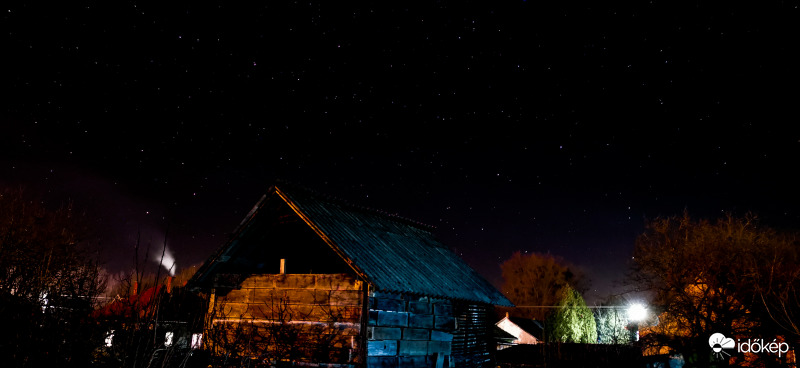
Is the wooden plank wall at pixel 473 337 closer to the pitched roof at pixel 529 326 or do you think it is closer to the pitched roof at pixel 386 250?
the pitched roof at pixel 386 250

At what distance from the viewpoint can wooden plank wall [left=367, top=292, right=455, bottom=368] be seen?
13.7m

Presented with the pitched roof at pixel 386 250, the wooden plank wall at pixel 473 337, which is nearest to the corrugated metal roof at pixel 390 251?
the pitched roof at pixel 386 250

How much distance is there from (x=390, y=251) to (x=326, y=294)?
11.1ft

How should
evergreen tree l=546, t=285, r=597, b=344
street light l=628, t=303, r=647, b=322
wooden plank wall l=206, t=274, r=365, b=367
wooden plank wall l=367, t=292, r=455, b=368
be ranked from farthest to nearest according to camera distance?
evergreen tree l=546, t=285, r=597, b=344
street light l=628, t=303, r=647, b=322
wooden plank wall l=367, t=292, r=455, b=368
wooden plank wall l=206, t=274, r=365, b=367

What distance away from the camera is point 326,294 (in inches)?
554

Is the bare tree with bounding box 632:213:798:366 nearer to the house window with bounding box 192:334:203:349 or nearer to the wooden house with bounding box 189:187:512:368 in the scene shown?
the wooden house with bounding box 189:187:512:368

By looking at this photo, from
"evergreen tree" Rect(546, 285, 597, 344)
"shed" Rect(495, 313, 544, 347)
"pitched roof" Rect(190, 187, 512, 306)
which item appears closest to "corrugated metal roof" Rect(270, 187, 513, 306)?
"pitched roof" Rect(190, 187, 512, 306)

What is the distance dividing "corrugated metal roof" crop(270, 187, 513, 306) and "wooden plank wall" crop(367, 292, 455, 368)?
0.64 meters

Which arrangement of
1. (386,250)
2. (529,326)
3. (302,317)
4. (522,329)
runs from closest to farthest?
1. (302,317)
2. (386,250)
3. (522,329)
4. (529,326)

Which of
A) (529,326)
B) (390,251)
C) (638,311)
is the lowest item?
(529,326)

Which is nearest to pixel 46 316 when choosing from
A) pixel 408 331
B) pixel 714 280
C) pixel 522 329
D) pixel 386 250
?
pixel 408 331

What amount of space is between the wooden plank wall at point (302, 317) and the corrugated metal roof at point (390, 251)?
92 centimetres

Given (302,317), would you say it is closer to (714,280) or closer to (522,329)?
(714,280)

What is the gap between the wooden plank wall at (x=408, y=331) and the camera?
13672 millimetres
